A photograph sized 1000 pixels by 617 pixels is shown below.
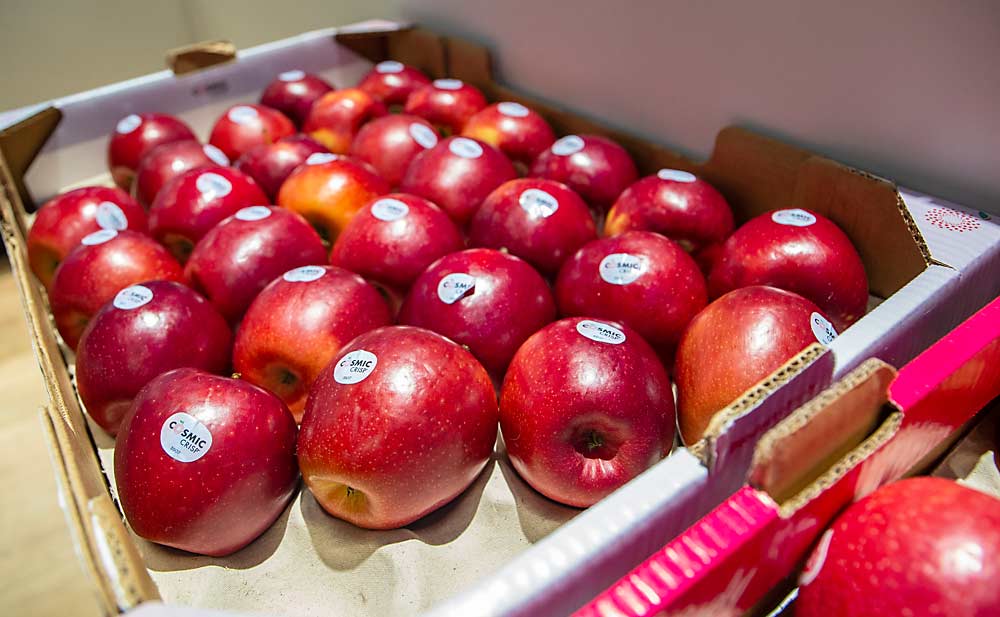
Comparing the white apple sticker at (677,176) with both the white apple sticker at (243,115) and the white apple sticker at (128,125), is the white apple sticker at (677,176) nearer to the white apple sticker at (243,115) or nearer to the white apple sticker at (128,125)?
the white apple sticker at (243,115)

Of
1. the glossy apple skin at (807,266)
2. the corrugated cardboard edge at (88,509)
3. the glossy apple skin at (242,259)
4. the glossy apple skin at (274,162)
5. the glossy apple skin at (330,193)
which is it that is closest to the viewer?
the corrugated cardboard edge at (88,509)

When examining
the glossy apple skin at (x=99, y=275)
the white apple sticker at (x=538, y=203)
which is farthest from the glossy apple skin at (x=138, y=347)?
the white apple sticker at (x=538, y=203)

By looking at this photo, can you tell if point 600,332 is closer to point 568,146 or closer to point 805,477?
point 805,477

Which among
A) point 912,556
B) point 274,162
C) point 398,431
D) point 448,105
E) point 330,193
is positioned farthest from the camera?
point 448,105

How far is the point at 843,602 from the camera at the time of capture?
1.79ft

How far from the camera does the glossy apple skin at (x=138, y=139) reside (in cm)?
144

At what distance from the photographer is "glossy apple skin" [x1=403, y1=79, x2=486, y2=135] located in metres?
1.42

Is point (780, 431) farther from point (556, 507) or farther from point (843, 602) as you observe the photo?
→ point (556, 507)

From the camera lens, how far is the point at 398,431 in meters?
0.69

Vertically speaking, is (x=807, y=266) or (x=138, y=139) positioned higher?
(x=807, y=266)

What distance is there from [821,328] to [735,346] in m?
0.09

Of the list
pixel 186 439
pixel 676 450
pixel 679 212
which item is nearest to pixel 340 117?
pixel 679 212

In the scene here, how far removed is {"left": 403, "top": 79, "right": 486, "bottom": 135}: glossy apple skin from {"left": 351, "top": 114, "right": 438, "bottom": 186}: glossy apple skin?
102mm

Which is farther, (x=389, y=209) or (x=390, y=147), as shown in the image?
(x=390, y=147)
